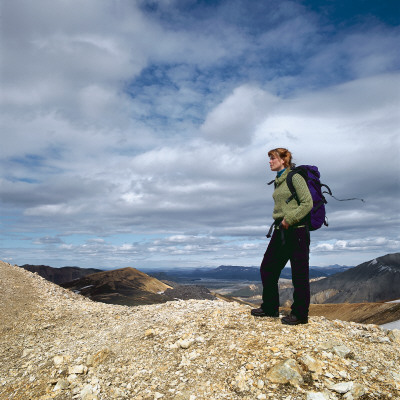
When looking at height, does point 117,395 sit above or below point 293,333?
below

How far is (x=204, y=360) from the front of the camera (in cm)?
542

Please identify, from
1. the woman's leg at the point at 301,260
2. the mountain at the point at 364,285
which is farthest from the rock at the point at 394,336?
the mountain at the point at 364,285

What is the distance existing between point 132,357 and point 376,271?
157506 millimetres

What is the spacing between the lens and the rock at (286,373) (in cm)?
461

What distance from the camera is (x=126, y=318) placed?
895 centimetres

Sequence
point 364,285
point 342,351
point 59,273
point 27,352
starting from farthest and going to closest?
point 59,273 → point 364,285 → point 27,352 → point 342,351

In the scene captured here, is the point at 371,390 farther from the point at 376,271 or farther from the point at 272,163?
the point at 376,271

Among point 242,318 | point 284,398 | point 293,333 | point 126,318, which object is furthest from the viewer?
point 126,318

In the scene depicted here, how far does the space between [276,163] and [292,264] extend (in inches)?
79.8

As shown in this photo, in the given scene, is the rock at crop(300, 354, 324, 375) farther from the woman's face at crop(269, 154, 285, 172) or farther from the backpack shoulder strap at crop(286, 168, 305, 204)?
the woman's face at crop(269, 154, 285, 172)

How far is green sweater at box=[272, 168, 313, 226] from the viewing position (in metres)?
5.64

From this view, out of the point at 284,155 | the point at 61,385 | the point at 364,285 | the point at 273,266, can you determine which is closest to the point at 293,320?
the point at 273,266

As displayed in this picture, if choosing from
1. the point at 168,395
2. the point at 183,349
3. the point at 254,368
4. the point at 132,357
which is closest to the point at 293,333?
the point at 254,368

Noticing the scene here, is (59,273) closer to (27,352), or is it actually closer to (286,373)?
(27,352)
